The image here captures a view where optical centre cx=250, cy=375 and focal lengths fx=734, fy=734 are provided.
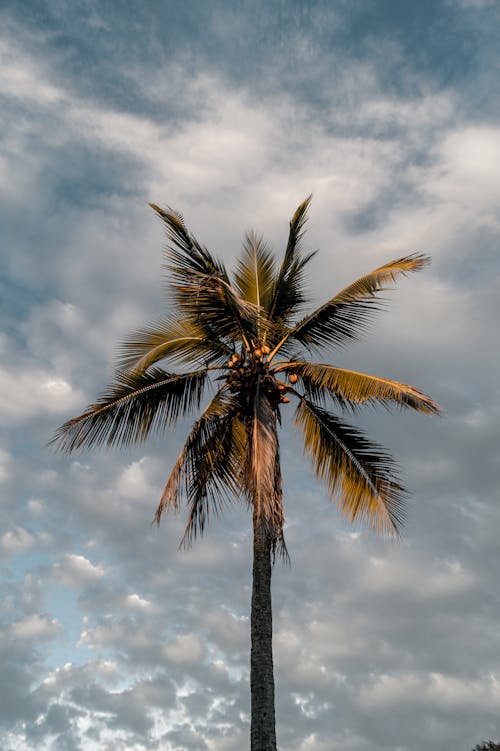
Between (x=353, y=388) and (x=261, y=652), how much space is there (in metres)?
5.03

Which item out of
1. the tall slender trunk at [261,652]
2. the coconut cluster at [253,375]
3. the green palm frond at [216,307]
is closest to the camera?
the tall slender trunk at [261,652]

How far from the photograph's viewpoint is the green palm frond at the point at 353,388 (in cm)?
1322

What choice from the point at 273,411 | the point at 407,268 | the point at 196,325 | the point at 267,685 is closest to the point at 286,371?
the point at 273,411

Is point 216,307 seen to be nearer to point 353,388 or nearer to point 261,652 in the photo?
point 353,388

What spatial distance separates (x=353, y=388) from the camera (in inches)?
547

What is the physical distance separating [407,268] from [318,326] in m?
2.11

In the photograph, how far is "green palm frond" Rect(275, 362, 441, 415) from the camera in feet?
43.4

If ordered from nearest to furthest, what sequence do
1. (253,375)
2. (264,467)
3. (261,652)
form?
1. (261,652)
2. (264,467)
3. (253,375)

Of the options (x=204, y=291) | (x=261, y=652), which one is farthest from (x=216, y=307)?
(x=261, y=652)

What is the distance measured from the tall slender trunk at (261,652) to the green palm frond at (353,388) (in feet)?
9.91

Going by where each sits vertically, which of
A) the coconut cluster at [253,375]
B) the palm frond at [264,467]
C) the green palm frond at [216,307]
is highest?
the green palm frond at [216,307]

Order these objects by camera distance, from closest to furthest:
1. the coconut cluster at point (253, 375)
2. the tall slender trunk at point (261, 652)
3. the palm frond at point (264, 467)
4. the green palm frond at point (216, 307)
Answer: the tall slender trunk at point (261, 652) < the palm frond at point (264, 467) < the green palm frond at point (216, 307) < the coconut cluster at point (253, 375)

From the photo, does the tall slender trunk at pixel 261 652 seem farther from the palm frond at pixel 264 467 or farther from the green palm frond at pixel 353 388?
the green palm frond at pixel 353 388

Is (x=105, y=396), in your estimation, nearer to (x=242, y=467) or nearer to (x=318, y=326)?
(x=242, y=467)
